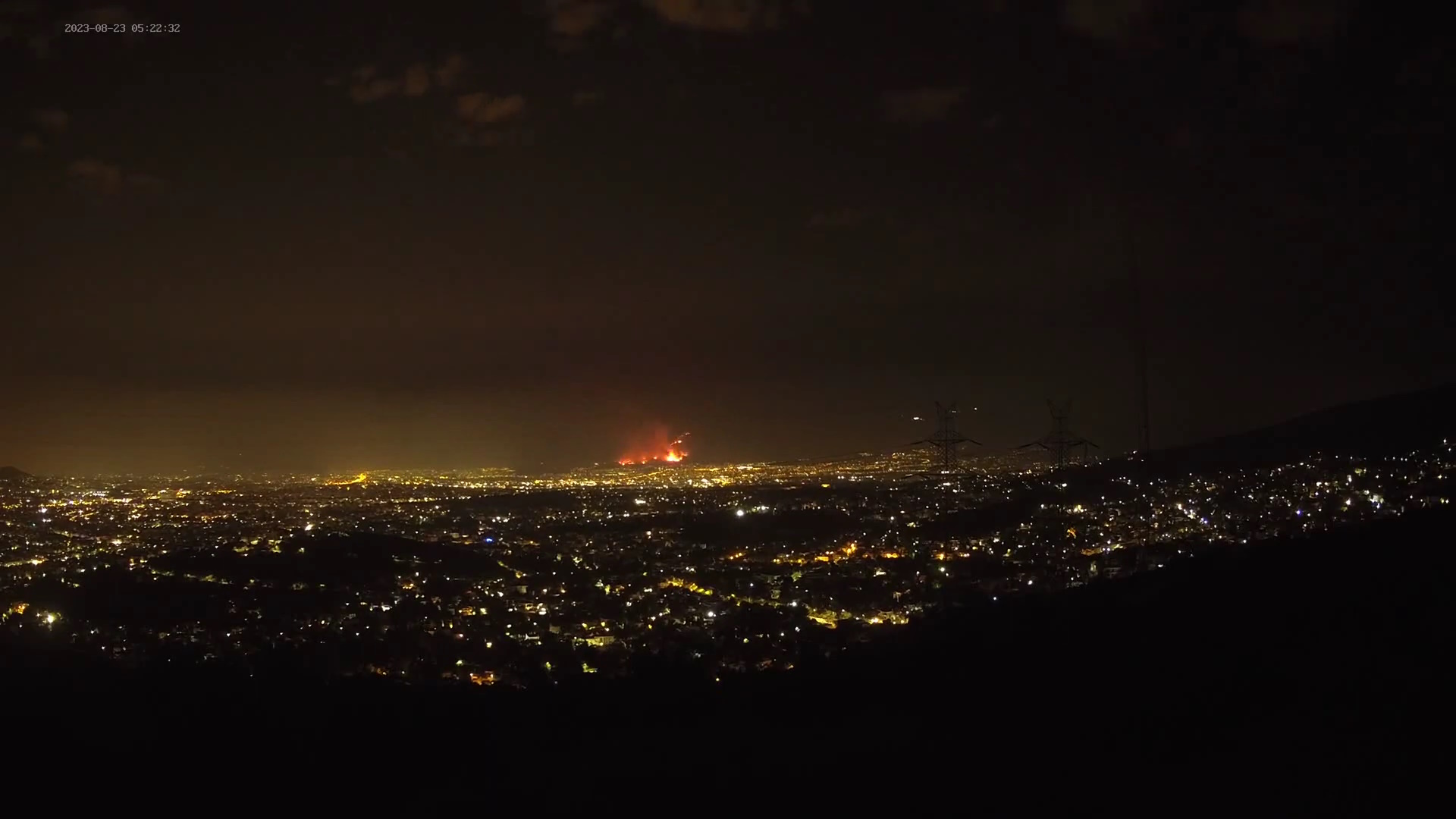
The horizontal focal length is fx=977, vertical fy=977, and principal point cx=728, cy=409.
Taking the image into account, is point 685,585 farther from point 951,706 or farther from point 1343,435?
point 1343,435

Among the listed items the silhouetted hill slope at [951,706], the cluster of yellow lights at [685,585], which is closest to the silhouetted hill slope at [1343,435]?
the silhouetted hill slope at [951,706]

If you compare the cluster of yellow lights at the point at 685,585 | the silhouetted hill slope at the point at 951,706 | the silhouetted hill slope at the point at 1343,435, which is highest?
the silhouetted hill slope at the point at 1343,435

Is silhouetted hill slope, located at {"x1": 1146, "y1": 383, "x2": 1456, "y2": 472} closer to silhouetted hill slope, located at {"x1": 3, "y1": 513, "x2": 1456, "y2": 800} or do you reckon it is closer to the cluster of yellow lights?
silhouetted hill slope, located at {"x1": 3, "y1": 513, "x2": 1456, "y2": 800}

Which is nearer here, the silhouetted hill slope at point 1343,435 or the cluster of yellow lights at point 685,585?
the cluster of yellow lights at point 685,585

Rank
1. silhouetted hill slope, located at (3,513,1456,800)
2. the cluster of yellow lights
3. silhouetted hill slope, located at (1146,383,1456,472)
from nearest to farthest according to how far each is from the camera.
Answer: silhouetted hill slope, located at (3,513,1456,800)
the cluster of yellow lights
silhouetted hill slope, located at (1146,383,1456,472)

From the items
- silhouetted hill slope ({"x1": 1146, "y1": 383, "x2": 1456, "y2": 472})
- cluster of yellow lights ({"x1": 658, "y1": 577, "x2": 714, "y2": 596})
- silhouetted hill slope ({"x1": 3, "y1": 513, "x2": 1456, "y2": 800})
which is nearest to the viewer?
silhouetted hill slope ({"x1": 3, "y1": 513, "x2": 1456, "y2": 800})

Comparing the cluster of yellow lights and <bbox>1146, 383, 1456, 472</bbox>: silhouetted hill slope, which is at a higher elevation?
<bbox>1146, 383, 1456, 472</bbox>: silhouetted hill slope

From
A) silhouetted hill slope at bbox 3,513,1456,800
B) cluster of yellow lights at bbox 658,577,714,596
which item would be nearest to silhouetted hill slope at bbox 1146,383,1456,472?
silhouetted hill slope at bbox 3,513,1456,800

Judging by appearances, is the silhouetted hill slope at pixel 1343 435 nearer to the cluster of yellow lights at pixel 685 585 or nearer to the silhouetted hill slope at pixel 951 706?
the silhouetted hill slope at pixel 951 706

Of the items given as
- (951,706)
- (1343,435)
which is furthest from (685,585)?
(1343,435)
